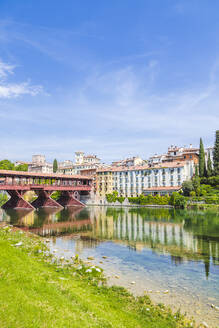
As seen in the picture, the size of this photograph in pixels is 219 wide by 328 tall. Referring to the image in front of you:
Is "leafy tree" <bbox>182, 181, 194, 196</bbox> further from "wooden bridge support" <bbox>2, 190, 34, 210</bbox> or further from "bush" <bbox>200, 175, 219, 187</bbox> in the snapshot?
"wooden bridge support" <bbox>2, 190, 34, 210</bbox>

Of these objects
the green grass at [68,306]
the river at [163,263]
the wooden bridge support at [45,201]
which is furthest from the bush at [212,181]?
the green grass at [68,306]

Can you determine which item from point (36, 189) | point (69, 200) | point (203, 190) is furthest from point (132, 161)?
point (36, 189)

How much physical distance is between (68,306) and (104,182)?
101512mm

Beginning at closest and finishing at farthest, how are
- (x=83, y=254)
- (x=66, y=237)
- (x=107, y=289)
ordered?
(x=107, y=289), (x=83, y=254), (x=66, y=237)

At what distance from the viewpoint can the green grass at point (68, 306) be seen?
6.60 meters

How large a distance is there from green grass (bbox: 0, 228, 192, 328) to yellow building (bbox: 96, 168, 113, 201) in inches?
3740

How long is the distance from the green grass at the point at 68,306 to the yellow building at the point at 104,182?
312ft

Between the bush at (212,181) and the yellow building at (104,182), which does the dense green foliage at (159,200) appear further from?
the bush at (212,181)

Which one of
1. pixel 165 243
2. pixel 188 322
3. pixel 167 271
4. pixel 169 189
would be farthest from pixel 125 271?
pixel 169 189

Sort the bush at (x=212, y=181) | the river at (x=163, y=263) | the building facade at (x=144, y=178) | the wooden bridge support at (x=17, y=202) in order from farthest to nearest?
the building facade at (x=144, y=178)
the bush at (x=212, y=181)
the wooden bridge support at (x=17, y=202)
the river at (x=163, y=263)

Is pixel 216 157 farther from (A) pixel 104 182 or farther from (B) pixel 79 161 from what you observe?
(B) pixel 79 161

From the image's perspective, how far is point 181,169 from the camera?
290 ft

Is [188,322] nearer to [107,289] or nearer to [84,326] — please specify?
[107,289]

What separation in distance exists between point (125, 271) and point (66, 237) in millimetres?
13917
